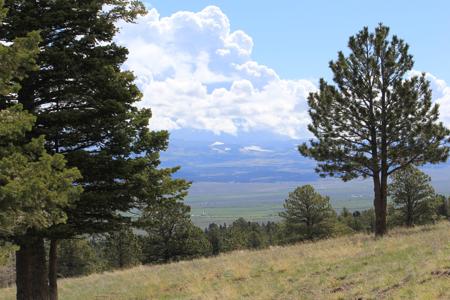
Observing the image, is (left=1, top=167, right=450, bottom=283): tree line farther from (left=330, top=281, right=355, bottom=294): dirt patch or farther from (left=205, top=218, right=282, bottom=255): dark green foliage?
(left=330, top=281, right=355, bottom=294): dirt patch

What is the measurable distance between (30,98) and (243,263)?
32.3ft

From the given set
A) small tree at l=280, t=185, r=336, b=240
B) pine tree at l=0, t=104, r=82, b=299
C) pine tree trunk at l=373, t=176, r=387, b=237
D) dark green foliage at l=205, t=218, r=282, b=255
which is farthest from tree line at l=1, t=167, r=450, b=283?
pine tree at l=0, t=104, r=82, b=299

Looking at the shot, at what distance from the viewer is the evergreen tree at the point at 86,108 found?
12.8m

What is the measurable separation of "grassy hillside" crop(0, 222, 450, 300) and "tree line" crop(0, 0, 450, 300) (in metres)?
2.75

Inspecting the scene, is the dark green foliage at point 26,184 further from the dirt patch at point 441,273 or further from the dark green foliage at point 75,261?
the dark green foliage at point 75,261

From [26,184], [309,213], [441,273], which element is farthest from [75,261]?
[441,273]

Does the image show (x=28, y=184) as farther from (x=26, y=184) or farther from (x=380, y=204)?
(x=380, y=204)

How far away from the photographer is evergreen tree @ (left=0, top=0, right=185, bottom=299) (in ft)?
42.1

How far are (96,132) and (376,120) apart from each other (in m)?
14.3

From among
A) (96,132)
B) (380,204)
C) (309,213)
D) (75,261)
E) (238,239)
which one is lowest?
(75,261)

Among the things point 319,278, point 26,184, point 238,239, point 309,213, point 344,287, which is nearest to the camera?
point 26,184

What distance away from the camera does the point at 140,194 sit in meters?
13.4

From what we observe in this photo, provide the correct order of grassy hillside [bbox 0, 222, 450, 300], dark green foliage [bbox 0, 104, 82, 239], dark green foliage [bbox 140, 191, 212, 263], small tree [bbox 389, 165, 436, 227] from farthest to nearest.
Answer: small tree [bbox 389, 165, 436, 227], dark green foliage [bbox 140, 191, 212, 263], grassy hillside [bbox 0, 222, 450, 300], dark green foliage [bbox 0, 104, 82, 239]

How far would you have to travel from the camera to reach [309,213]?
164ft
